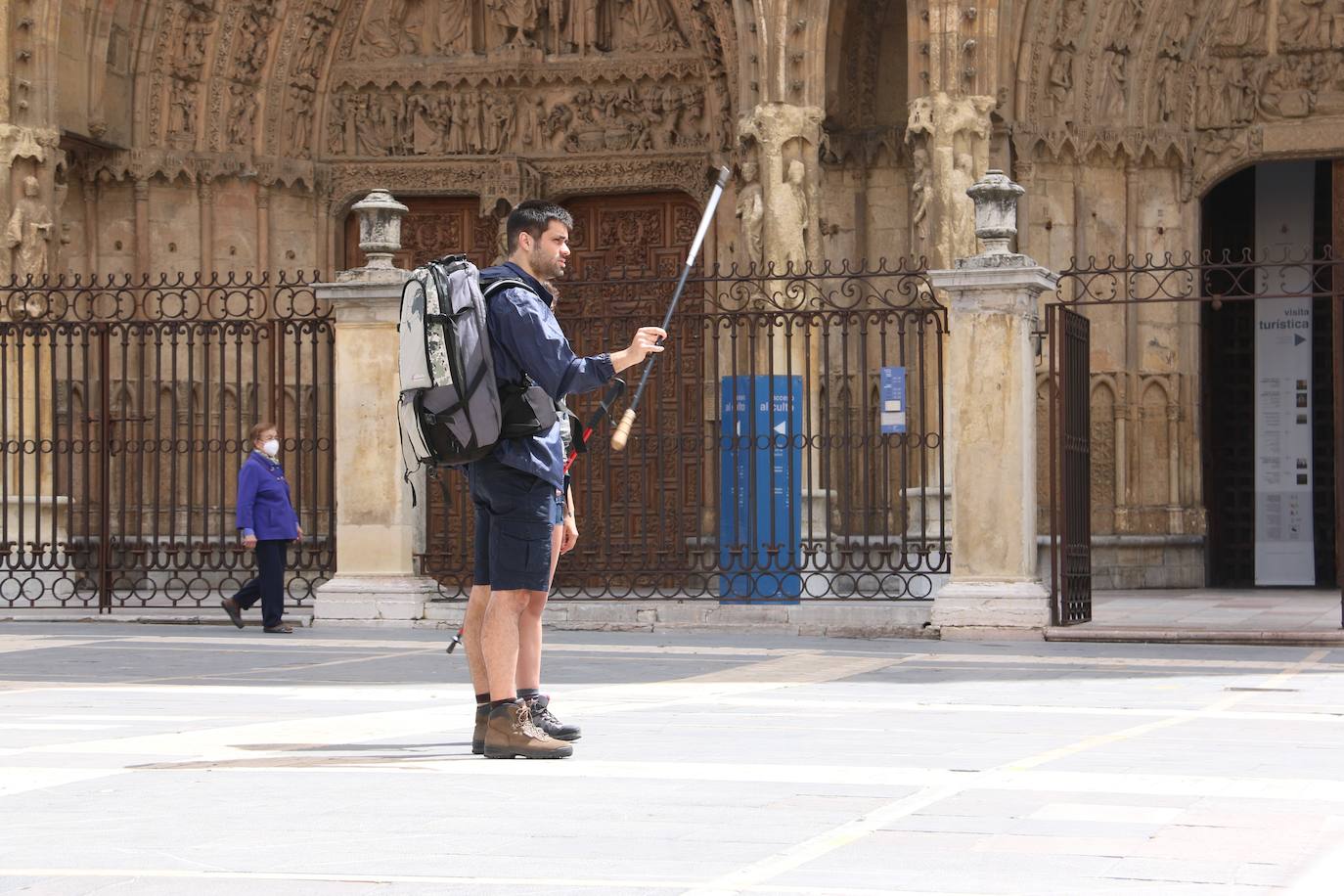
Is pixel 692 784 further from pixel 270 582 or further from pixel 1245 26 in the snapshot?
pixel 1245 26

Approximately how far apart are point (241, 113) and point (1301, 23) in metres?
10.7

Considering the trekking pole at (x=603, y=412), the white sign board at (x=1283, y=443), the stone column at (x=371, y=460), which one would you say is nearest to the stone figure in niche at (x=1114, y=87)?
the white sign board at (x=1283, y=443)

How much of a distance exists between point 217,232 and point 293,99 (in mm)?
1695

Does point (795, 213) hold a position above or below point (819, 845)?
above

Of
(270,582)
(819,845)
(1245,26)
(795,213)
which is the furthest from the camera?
(1245,26)

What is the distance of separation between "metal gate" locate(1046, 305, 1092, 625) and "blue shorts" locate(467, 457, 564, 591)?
756cm

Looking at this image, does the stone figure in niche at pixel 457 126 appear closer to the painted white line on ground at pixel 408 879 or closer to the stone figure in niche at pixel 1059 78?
the stone figure in niche at pixel 1059 78

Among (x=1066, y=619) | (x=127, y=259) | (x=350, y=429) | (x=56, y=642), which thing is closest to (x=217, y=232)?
(x=127, y=259)

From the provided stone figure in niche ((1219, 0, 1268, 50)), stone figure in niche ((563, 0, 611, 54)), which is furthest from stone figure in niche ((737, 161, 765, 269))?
stone figure in niche ((1219, 0, 1268, 50))

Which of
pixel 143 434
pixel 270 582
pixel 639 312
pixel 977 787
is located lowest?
pixel 977 787

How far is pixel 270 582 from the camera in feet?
49.1

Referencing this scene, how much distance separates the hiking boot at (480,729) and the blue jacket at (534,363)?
79 cm

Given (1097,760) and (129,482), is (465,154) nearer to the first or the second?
(129,482)

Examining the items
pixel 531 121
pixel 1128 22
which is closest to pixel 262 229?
pixel 531 121
